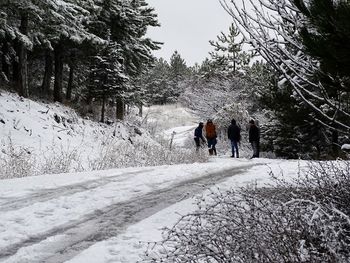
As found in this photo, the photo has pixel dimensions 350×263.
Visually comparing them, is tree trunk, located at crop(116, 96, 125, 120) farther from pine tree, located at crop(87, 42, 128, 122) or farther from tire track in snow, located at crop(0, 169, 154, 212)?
tire track in snow, located at crop(0, 169, 154, 212)

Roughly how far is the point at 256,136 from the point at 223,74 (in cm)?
1976

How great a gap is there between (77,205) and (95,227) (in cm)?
104

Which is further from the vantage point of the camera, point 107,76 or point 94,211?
point 107,76

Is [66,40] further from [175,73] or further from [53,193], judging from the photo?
[175,73]

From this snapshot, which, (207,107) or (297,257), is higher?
(207,107)

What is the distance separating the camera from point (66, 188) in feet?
23.0

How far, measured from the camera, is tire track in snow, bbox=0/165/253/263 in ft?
13.6

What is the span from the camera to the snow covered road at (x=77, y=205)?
433cm

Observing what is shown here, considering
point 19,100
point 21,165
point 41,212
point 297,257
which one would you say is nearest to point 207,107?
point 19,100

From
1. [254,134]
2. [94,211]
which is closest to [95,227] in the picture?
[94,211]

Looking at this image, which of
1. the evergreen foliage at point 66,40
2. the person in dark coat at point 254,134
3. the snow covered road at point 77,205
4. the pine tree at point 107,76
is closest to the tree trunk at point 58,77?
the evergreen foliage at point 66,40

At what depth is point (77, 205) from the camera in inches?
233

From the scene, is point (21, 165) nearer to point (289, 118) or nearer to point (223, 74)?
point (289, 118)

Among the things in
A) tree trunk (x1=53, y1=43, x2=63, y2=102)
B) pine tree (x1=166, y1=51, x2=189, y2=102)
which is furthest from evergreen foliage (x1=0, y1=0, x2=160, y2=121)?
pine tree (x1=166, y1=51, x2=189, y2=102)
